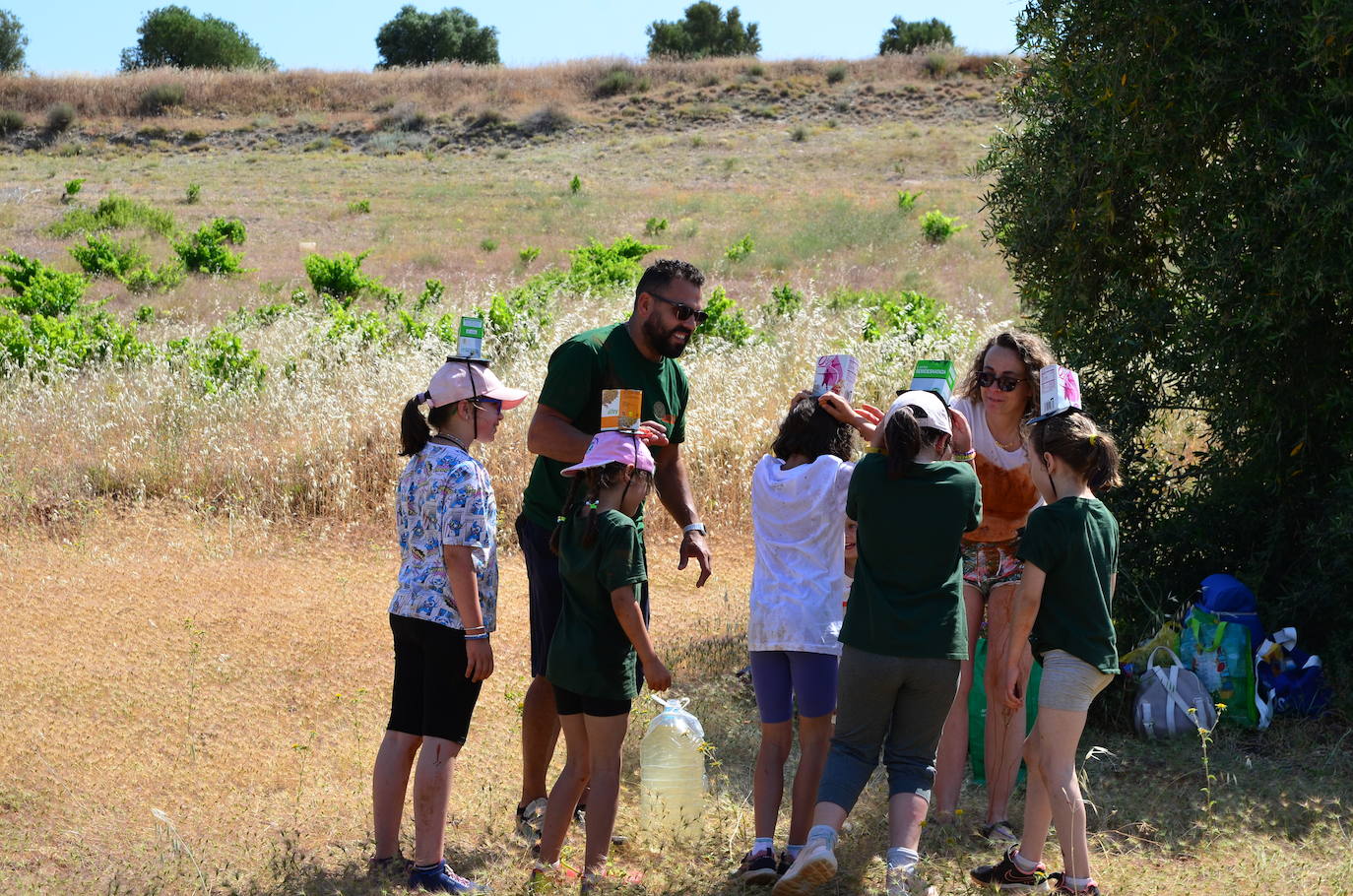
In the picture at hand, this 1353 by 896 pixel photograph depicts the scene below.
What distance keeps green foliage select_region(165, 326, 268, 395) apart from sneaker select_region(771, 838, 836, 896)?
8.12 metres

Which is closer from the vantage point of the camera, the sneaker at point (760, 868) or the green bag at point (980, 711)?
the sneaker at point (760, 868)

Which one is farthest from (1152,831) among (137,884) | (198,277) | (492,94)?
(492,94)

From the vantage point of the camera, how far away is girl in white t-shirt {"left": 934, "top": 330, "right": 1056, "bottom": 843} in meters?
4.14

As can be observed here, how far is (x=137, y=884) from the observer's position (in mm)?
3859

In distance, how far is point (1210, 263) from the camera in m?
5.37

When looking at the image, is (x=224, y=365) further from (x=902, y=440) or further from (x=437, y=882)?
(x=902, y=440)

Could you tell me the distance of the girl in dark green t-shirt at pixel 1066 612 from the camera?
11.5 ft

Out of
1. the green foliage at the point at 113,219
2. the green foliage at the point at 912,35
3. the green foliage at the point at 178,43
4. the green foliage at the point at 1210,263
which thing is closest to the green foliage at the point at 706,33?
the green foliage at the point at 912,35

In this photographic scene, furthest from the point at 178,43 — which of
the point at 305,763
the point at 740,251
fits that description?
the point at 305,763

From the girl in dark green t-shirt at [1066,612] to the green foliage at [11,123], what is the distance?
45.7m

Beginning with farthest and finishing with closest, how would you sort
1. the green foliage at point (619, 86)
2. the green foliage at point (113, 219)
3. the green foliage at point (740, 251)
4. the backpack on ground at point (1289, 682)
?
1. the green foliage at point (619, 86)
2. the green foliage at point (113, 219)
3. the green foliage at point (740, 251)
4. the backpack on ground at point (1289, 682)

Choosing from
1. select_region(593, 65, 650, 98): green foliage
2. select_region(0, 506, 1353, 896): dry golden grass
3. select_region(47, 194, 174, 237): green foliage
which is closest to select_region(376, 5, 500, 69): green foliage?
select_region(593, 65, 650, 98): green foliage

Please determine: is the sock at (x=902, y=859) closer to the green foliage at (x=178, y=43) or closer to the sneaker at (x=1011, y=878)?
the sneaker at (x=1011, y=878)

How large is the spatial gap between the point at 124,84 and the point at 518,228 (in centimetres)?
2758
